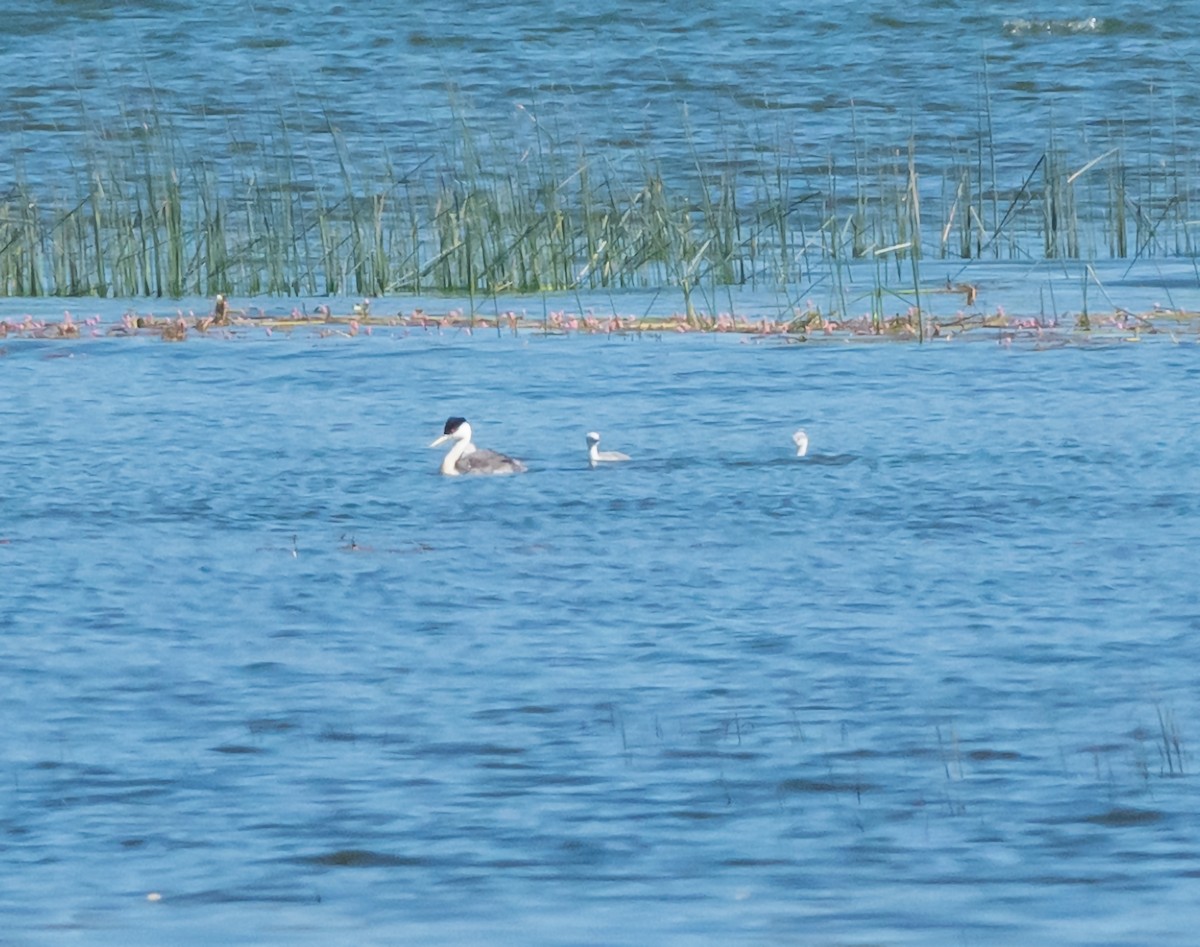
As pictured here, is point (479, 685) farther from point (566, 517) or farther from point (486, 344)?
point (486, 344)

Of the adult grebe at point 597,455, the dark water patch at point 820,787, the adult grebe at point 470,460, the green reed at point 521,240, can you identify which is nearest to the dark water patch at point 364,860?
the dark water patch at point 820,787

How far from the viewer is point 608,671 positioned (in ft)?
24.4

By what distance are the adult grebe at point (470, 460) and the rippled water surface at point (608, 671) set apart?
0.10 m

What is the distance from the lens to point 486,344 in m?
15.4

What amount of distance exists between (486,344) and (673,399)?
239 cm

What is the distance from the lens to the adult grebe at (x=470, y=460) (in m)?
10.8

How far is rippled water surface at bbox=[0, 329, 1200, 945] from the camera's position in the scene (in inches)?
217

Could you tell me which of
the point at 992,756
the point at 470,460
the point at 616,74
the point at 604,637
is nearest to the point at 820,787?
the point at 992,756

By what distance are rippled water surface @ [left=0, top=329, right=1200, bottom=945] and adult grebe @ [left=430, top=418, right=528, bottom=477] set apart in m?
0.10

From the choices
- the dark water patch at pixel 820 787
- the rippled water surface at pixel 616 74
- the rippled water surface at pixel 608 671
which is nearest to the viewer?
the rippled water surface at pixel 608 671

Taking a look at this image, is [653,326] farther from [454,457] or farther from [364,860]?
[364,860]

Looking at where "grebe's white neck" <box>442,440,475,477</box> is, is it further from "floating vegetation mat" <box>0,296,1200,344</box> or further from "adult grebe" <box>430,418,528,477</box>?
"floating vegetation mat" <box>0,296,1200,344</box>

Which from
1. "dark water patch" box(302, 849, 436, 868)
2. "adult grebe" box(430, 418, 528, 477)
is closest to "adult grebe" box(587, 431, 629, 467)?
"adult grebe" box(430, 418, 528, 477)

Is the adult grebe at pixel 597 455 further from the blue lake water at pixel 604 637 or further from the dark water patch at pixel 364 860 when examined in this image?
the dark water patch at pixel 364 860
